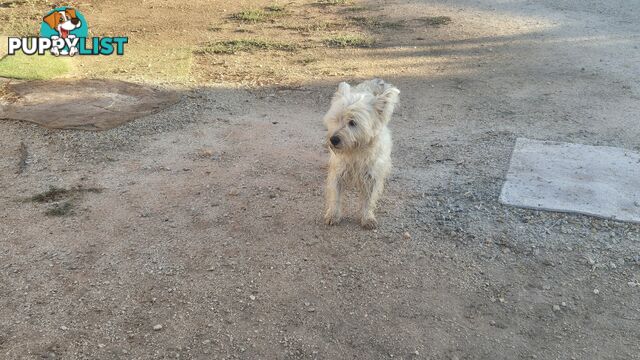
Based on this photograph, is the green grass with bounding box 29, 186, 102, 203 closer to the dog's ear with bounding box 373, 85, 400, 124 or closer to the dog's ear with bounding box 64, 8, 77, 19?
the dog's ear with bounding box 373, 85, 400, 124

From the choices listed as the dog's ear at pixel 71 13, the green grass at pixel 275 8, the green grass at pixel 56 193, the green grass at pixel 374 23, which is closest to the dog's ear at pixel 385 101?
the green grass at pixel 56 193

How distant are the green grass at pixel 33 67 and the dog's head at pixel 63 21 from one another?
5.05 ft

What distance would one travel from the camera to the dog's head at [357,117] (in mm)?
4750

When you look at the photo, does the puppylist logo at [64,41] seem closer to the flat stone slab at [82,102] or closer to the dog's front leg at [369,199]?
the flat stone slab at [82,102]

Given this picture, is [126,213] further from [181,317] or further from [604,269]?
[604,269]

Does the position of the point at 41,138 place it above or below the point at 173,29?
below

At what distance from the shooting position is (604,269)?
4.56 meters

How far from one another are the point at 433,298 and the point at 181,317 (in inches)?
74.7

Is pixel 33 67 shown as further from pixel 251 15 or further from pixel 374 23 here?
pixel 374 23

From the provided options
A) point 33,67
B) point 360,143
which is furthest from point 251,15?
point 360,143

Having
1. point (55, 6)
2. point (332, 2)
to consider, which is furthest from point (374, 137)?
point (55, 6)

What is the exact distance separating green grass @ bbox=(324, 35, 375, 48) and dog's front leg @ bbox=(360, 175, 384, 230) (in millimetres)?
5885

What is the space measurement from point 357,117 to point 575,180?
8.30ft

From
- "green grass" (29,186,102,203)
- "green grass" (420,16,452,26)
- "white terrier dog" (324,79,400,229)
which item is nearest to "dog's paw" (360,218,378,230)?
"white terrier dog" (324,79,400,229)
